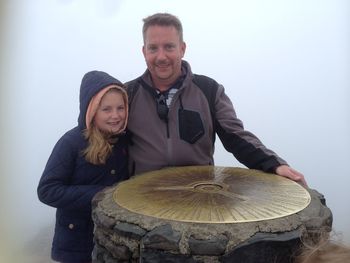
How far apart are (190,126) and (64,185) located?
0.56m

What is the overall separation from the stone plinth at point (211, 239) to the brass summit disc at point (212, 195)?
0.10 feet

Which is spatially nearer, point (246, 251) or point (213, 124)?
point (246, 251)

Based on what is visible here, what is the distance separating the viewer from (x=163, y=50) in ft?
5.74

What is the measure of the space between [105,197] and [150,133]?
448 millimetres

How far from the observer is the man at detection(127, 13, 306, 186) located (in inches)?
67.2

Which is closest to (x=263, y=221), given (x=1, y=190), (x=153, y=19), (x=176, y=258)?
(x=176, y=258)

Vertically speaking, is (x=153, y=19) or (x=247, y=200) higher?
(x=153, y=19)

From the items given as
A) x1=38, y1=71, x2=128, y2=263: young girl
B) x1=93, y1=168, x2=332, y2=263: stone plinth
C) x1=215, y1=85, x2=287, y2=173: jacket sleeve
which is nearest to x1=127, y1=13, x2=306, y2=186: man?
x1=215, y1=85, x2=287, y2=173: jacket sleeve

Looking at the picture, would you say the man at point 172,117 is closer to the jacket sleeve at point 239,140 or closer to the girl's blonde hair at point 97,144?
the jacket sleeve at point 239,140

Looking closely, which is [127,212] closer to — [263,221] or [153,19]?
[263,221]

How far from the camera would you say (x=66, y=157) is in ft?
5.25

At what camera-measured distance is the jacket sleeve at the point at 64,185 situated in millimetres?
1548

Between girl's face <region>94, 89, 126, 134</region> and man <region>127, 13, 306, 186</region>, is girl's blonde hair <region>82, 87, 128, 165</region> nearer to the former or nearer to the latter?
girl's face <region>94, 89, 126, 134</region>

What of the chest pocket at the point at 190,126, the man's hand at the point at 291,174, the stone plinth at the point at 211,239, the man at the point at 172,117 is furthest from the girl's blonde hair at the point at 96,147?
the man's hand at the point at 291,174
